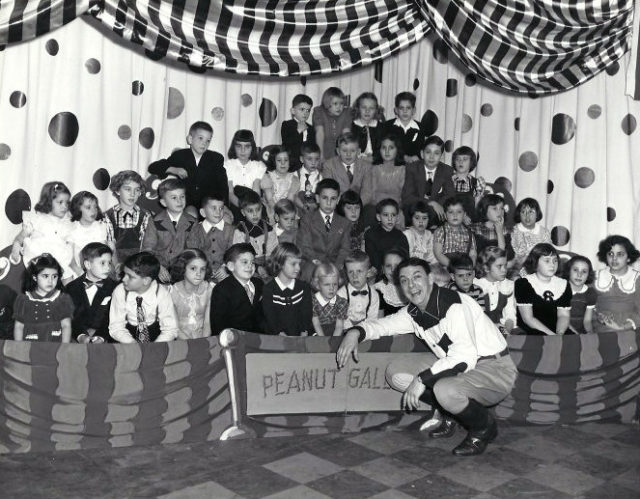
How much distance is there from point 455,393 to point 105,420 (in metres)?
1.73

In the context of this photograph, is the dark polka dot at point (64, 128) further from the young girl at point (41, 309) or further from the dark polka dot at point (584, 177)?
the dark polka dot at point (584, 177)

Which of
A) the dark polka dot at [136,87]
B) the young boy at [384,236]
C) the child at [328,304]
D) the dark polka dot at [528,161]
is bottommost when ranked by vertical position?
the child at [328,304]

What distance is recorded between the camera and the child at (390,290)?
5.60 meters

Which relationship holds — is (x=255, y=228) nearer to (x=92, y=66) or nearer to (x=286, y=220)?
(x=286, y=220)

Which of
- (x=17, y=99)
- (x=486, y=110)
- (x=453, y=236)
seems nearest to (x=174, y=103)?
(x=17, y=99)

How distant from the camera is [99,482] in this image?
3.75 meters

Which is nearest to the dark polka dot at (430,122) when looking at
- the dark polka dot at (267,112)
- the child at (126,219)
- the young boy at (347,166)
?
the young boy at (347,166)

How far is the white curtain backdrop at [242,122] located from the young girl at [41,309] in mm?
1214

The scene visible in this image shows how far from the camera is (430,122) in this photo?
295 inches

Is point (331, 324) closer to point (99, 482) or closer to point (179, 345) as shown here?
point (179, 345)

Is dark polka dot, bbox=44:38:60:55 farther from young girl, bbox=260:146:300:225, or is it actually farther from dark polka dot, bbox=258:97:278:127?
dark polka dot, bbox=258:97:278:127

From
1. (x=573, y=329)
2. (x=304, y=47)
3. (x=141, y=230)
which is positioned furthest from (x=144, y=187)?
(x=573, y=329)

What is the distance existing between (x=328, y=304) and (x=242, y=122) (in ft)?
8.59

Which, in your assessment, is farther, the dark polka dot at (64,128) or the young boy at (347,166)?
the young boy at (347,166)
